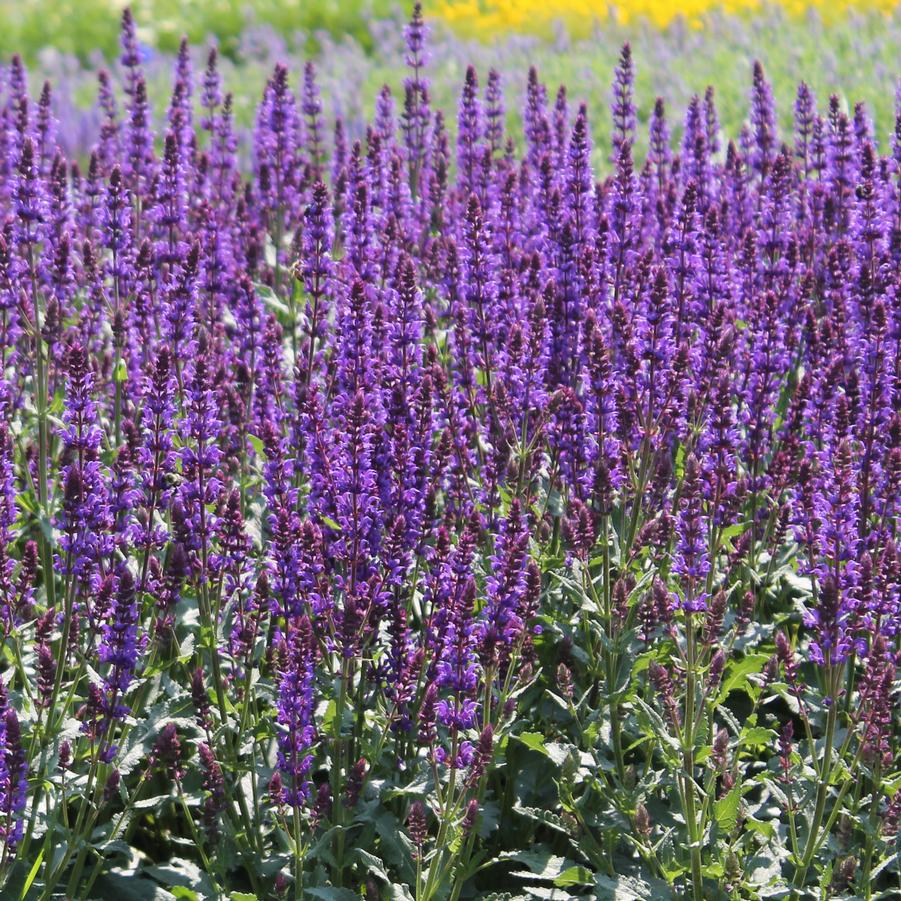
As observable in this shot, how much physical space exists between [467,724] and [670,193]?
3.79 m

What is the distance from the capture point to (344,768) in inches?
202

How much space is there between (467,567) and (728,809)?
4.05 feet

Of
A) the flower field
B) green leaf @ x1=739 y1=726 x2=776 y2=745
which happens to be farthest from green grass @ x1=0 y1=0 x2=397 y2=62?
green leaf @ x1=739 y1=726 x2=776 y2=745

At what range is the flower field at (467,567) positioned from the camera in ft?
14.9

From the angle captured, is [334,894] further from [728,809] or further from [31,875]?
[728,809]

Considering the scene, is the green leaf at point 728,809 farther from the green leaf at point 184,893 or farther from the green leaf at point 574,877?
the green leaf at point 184,893

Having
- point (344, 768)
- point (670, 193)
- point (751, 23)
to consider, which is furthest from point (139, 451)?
point (751, 23)

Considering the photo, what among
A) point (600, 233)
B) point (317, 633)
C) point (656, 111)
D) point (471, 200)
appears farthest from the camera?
point (656, 111)

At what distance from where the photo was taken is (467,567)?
4328 mm

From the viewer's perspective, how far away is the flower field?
4.55 meters

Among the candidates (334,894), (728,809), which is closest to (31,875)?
(334,894)

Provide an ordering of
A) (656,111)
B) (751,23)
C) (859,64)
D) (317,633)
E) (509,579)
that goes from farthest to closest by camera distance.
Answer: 1. (751,23)
2. (859,64)
3. (656,111)
4. (317,633)
5. (509,579)

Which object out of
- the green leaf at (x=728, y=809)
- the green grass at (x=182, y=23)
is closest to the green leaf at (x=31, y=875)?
the green leaf at (x=728, y=809)

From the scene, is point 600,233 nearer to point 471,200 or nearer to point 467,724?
point 471,200
